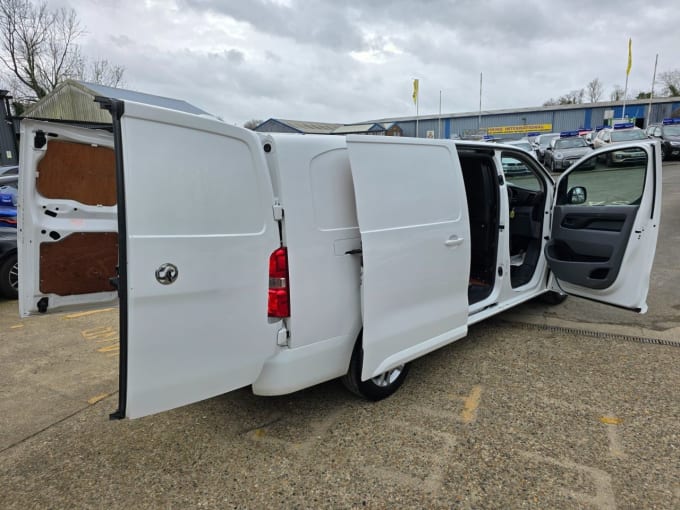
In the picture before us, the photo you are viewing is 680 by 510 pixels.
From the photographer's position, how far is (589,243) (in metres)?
3.88

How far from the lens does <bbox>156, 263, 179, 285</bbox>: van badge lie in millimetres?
1877

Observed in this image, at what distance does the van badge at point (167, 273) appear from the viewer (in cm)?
188

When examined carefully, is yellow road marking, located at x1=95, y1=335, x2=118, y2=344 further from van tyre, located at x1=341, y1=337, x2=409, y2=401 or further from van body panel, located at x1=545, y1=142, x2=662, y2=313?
van body panel, located at x1=545, y1=142, x2=662, y2=313

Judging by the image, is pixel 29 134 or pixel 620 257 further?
pixel 620 257

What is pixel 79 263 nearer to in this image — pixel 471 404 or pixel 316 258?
pixel 316 258

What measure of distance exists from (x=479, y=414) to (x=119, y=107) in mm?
2638

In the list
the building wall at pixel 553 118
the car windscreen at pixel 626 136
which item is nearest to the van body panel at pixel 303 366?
the car windscreen at pixel 626 136

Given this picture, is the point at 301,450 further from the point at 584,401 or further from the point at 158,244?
the point at 584,401

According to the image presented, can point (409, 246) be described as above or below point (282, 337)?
above

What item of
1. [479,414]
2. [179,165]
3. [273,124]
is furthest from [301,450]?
[273,124]

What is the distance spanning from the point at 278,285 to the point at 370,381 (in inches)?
40.8

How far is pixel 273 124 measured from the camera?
22.0 meters

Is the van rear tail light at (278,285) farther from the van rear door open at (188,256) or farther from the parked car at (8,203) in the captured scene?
the parked car at (8,203)

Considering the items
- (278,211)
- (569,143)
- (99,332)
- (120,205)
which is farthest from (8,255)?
(569,143)
